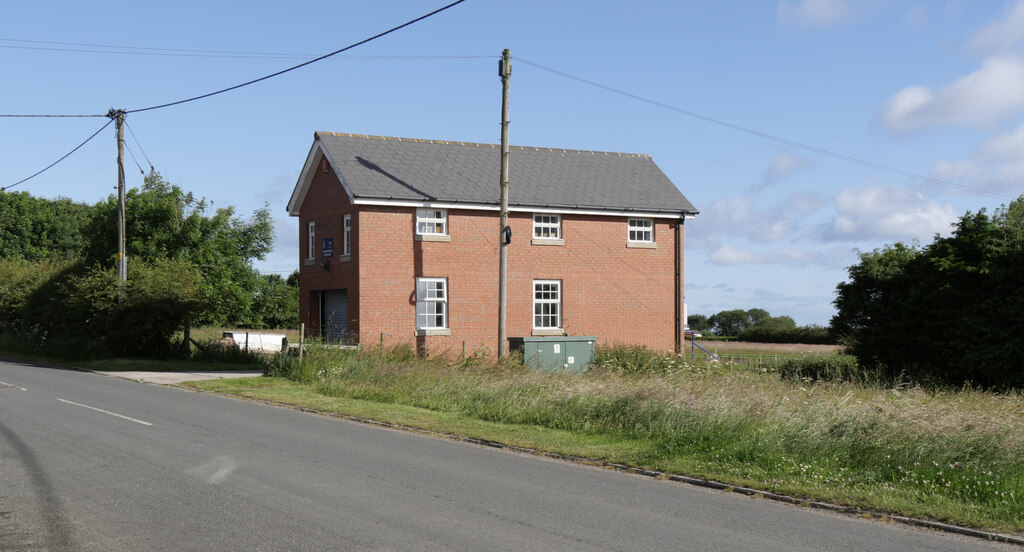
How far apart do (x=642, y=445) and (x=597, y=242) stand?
21398mm

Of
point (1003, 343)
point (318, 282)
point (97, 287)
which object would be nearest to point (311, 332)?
point (318, 282)

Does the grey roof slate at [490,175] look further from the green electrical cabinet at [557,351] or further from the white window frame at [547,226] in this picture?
the green electrical cabinet at [557,351]

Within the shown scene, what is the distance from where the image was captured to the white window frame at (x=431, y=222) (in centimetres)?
3120

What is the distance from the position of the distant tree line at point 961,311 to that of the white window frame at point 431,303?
13491 mm

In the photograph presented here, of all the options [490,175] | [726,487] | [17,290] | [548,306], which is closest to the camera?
[726,487]

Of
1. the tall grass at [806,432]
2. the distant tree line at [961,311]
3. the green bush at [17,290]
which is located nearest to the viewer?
the tall grass at [806,432]

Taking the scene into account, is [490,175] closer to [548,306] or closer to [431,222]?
[431,222]

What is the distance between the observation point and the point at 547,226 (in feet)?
109

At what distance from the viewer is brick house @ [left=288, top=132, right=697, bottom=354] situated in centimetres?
3056

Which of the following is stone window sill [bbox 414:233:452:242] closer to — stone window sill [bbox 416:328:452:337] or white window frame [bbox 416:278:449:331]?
white window frame [bbox 416:278:449:331]

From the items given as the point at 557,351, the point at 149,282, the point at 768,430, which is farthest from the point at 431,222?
the point at 768,430

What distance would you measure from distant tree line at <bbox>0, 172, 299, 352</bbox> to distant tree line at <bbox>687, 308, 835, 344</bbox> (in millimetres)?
27287

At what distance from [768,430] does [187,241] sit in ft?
108

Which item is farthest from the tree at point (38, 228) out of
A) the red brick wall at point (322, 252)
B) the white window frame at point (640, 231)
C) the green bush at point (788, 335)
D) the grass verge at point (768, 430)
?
the grass verge at point (768, 430)
